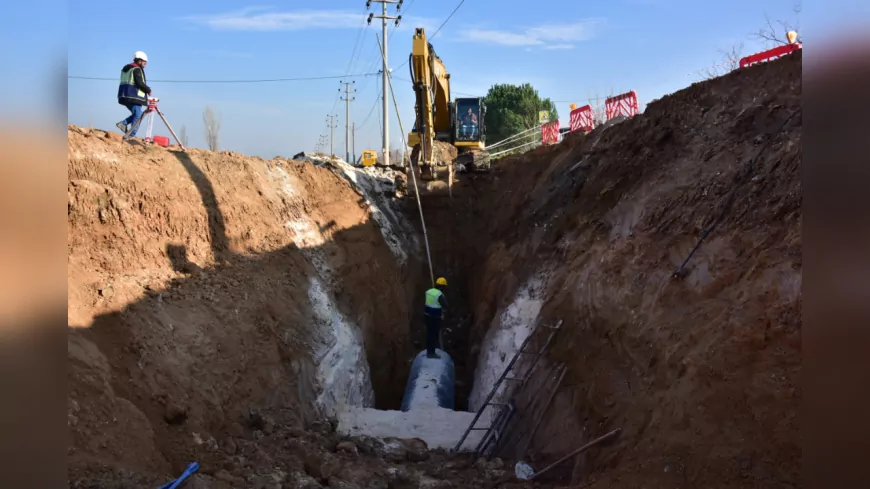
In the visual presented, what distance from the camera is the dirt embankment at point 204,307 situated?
6238 mm

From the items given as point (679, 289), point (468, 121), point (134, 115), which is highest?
point (468, 121)

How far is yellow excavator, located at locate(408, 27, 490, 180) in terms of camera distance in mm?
14883

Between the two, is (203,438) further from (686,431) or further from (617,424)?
(686,431)

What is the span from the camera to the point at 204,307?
8.52 meters

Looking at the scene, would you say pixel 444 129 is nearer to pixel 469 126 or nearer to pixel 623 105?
pixel 469 126

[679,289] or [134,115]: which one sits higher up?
[134,115]

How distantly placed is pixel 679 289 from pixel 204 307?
22.7 ft

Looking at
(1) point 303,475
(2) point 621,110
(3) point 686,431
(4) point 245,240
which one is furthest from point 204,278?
(2) point 621,110

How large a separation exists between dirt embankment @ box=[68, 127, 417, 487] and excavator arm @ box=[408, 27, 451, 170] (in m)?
3.17

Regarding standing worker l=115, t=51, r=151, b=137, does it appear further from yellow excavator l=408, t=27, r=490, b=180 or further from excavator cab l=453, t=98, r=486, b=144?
excavator cab l=453, t=98, r=486, b=144

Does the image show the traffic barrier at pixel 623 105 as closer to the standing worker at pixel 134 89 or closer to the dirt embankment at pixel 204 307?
the dirt embankment at pixel 204 307

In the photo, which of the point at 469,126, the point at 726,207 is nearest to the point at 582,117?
the point at 469,126

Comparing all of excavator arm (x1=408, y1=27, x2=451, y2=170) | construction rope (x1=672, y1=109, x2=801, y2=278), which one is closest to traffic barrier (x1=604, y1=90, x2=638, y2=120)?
excavator arm (x1=408, y1=27, x2=451, y2=170)
